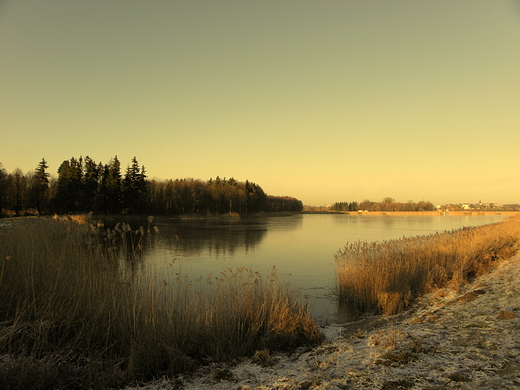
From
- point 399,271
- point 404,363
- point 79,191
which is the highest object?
A: point 79,191

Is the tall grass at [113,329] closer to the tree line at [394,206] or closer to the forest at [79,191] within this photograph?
the forest at [79,191]

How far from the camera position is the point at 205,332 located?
205 inches

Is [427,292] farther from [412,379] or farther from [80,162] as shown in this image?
[80,162]

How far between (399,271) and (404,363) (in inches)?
263

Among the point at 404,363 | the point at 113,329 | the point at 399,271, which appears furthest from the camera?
the point at 399,271

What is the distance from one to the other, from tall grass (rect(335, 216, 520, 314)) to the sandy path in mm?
3265

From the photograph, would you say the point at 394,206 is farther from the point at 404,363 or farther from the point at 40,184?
the point at 404,363

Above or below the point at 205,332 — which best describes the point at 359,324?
below

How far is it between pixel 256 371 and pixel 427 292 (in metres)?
7.30

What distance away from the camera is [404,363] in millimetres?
3838

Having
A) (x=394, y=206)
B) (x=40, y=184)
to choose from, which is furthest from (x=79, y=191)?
(x=394, y=206)

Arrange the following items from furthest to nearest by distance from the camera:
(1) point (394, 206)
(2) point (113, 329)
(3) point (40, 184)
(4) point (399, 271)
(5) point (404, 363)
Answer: (1) point (394, 206) < (3) point (40, 184) < (4) point (399, 271) < (2) point (113, 329) < (5) point (404, 363)

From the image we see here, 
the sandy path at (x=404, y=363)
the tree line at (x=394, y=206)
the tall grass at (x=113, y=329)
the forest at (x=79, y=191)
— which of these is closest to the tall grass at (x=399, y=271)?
the sandy path at (x=404, y=363)

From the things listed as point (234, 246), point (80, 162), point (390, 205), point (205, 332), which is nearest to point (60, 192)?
point (80, 162)
